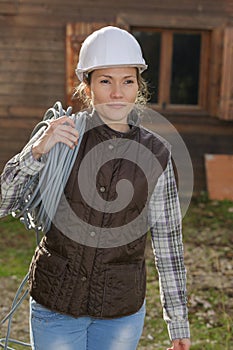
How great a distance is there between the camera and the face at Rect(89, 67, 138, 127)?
181 centimetres

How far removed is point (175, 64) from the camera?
286 inches

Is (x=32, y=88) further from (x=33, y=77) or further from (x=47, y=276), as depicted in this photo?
(x=47, y=276)

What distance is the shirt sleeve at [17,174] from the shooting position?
174 cm

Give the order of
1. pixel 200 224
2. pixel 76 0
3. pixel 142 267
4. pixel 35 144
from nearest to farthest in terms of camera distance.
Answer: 1. pixel 35 144
2. pixel 142 267
3. pixel 200 224
4. pixel 76 0

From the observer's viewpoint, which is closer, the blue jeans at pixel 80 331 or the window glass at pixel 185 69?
the blue jeans at pixel 80 331

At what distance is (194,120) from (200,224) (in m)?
1.60

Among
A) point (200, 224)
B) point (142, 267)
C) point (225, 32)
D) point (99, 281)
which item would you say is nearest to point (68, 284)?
point (99, 281)

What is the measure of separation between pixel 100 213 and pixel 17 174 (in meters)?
0.30

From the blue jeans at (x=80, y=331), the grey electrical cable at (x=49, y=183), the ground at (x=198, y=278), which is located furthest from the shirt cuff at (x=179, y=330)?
the ground at (x=198, y=278)

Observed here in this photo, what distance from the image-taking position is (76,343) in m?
1.82

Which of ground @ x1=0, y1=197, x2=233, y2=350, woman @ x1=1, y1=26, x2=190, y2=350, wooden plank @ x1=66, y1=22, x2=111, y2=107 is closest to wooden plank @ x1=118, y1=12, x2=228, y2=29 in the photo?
wooden plank @ x1=66, y1=22, x2=111, y2=107

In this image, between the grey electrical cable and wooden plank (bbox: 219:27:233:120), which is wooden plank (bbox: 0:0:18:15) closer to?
wooden plank (bbox: 219:27:233:120)

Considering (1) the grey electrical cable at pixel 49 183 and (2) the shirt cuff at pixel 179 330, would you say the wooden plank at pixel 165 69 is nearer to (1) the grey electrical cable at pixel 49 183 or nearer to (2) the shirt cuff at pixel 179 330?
(1) the grey electrical cable at pixel 49 183

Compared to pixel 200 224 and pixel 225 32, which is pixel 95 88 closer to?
pixel 200 224
